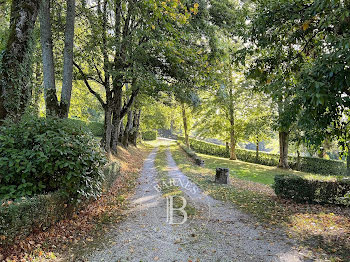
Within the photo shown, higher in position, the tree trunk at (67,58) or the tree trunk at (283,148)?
the tree trunk at (67,58)

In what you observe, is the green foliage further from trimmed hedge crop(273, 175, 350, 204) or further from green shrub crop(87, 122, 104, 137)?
green shrub crop(87, 122, 104, 137)

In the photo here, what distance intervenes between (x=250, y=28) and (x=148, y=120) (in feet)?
72.0

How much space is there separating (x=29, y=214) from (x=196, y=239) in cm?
298

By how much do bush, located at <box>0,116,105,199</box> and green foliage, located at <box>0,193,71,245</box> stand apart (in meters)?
0.26

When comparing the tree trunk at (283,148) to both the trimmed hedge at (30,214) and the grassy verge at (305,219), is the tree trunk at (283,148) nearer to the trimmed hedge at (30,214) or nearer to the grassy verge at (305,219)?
the grassy verge at (305,219)

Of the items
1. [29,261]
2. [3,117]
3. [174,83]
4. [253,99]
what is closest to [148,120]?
[253,99]

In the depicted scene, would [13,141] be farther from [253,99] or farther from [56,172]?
[253,99]

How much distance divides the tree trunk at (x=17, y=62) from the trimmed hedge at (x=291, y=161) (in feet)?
77.5

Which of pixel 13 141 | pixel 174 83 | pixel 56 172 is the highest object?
pixel 174 83

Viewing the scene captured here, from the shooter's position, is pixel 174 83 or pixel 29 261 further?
pixel 174 83

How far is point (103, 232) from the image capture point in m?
4.65

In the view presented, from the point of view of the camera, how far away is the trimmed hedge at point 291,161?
77.8 ft

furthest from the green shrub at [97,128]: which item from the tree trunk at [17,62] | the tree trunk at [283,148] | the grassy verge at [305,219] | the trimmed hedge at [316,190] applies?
the trimmed hedge at [316,190]

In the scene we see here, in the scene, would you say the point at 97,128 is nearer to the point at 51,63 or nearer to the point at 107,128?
the point at 107,128
